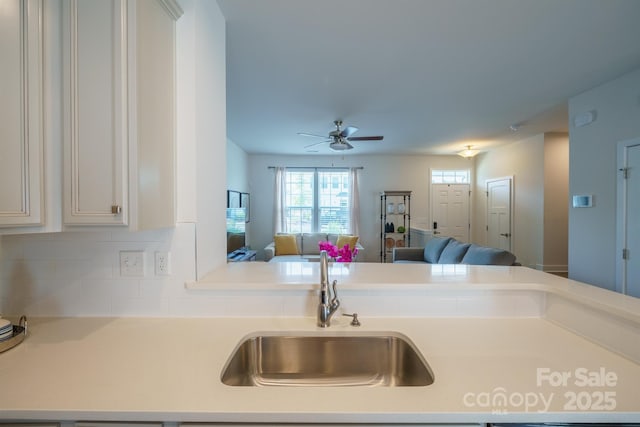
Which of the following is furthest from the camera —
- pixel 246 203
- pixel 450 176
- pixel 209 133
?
pixel 450 176

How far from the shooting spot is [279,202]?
617 cm

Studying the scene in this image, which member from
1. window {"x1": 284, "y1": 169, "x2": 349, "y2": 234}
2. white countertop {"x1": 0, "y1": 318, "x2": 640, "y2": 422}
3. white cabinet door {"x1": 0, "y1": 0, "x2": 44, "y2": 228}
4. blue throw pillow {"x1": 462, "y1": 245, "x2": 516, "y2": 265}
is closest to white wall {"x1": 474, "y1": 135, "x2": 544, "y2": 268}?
blue throw pillow {"x1": 462, "y1": 245, "x2": 516, "y2": 265}

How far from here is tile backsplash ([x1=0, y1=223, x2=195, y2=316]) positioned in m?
1.25

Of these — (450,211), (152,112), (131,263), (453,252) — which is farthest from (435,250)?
(152,112)

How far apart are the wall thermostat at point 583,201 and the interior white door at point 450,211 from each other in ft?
10.4

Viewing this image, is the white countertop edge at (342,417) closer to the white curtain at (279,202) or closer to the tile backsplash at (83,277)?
the tile backsplash at (83,277)

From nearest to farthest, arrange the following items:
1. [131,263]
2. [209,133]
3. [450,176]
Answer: [131,263] → [209,133] → [450,176]

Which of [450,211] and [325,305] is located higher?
[450,211]

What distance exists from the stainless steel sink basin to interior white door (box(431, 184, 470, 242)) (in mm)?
5753

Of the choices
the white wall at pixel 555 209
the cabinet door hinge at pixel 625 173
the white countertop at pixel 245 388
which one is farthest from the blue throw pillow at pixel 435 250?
the white countertop at pixel 245 388

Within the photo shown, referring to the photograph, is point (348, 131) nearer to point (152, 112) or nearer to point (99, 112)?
point (152, 112)

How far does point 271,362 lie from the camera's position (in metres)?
1.13

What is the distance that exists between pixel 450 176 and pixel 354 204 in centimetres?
238

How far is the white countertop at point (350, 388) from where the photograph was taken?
0.69 meters
